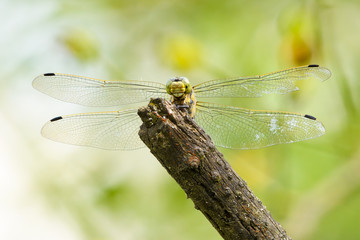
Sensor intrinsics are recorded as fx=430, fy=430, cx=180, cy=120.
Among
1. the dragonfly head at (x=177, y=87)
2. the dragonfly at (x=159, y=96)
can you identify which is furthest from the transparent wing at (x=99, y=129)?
the dragonfly head at (x=177, y=87)

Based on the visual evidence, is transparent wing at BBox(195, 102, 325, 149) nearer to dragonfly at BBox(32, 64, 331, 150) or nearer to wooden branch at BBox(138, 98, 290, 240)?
dragonfly at BBox(32, 64, 331, 150)

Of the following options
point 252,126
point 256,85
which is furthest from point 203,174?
point 256,85

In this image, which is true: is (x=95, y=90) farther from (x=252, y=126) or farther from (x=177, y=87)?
(x=252, y=126)

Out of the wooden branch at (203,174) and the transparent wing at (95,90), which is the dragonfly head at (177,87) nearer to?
the transparent wing at (95,90)

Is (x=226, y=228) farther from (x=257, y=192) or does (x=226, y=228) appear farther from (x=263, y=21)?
(x=263, y=21)

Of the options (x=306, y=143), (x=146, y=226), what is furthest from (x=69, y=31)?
(x=306, y=143)

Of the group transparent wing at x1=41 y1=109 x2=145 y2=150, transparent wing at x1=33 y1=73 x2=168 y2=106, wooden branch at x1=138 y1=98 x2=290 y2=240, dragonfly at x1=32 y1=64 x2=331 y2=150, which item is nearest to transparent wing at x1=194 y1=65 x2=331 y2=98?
dragonfly at x1=32 y1=64 x2=331 y2=150
